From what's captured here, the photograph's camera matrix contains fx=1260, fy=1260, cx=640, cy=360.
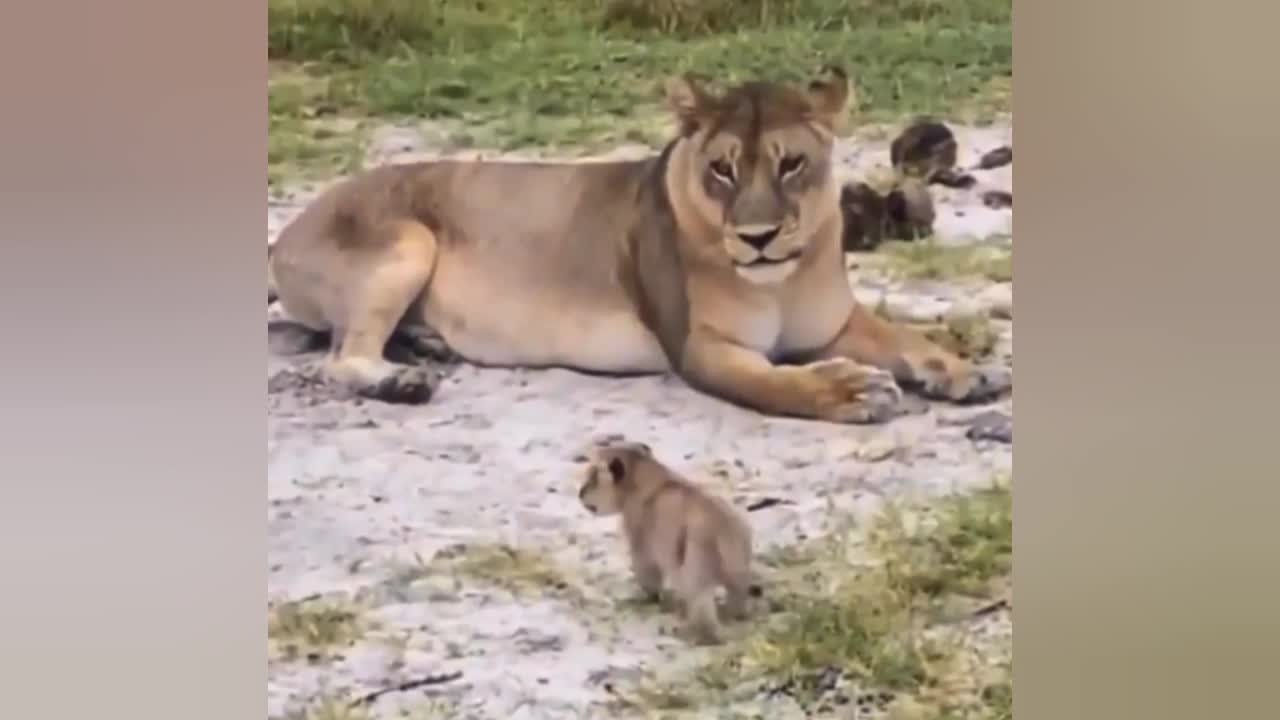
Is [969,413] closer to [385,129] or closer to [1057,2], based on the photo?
[1057,2]

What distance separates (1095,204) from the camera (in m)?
1.34

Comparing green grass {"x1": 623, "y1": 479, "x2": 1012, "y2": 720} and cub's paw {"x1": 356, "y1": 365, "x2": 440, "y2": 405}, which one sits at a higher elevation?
cub's paw {"x1": 356, "y1": 365, "x2": 440, "y2": 405}

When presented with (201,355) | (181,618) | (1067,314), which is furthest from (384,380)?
(1067,314)

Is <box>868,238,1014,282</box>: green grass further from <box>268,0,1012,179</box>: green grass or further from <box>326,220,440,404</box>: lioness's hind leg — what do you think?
<box>326,220,440,404</box>: lioness's hind leg

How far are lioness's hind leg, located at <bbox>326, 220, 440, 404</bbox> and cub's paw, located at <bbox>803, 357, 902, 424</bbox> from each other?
0.41m

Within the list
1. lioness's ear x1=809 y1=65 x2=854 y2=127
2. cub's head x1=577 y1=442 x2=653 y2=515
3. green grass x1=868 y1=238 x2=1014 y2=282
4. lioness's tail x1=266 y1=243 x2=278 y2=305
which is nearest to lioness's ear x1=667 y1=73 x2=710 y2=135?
lioness's ear x1=809 y1=65 x2=854 y2=127

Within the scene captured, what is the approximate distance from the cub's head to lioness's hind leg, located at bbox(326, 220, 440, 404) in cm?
19

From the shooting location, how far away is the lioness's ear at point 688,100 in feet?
4.46

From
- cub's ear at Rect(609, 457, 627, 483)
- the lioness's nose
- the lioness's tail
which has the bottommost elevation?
cub's ear at Rect(609, 457, 627, 483)

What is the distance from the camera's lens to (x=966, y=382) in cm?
135

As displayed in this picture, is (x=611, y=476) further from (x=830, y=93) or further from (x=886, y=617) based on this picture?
(x=830, y=93)

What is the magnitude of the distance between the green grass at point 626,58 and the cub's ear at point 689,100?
1 centimetres

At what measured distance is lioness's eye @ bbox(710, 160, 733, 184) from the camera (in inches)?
53.7

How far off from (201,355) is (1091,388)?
3.08 ft
